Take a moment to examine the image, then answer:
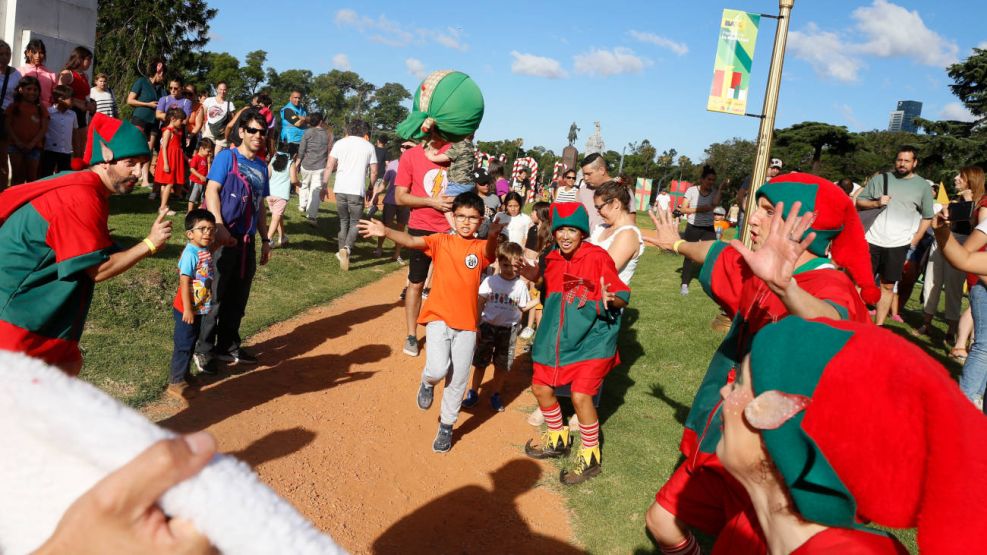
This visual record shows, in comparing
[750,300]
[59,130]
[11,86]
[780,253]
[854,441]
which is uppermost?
[11,86]

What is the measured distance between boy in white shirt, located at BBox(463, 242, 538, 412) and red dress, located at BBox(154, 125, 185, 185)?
25.0 ft

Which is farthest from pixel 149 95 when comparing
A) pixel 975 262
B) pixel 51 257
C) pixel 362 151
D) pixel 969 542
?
pixel 969 542

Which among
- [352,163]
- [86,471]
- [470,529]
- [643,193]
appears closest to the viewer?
[86,471]

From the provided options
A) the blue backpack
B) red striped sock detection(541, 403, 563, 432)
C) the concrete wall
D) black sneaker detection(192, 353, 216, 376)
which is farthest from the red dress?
red striped sock detection(541, 403, 563, 432)

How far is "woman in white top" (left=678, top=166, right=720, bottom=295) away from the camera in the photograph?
431 inches

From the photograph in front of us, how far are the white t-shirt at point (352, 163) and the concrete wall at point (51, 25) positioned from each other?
5512 mm

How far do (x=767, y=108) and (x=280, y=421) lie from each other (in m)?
6.72

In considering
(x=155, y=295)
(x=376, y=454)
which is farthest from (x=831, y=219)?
(x=155, y=295)

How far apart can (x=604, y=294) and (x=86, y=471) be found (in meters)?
4.61

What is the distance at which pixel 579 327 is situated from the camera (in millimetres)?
5203

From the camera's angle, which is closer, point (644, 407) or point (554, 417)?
point (554, 417)

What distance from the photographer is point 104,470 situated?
769 millimetres

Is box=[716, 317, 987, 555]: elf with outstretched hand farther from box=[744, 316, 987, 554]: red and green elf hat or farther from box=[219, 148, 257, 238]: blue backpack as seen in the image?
box=[219, 148, 257, 238]: blue backpack

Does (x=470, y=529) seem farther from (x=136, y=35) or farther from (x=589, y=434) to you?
(x=136, y=35)
